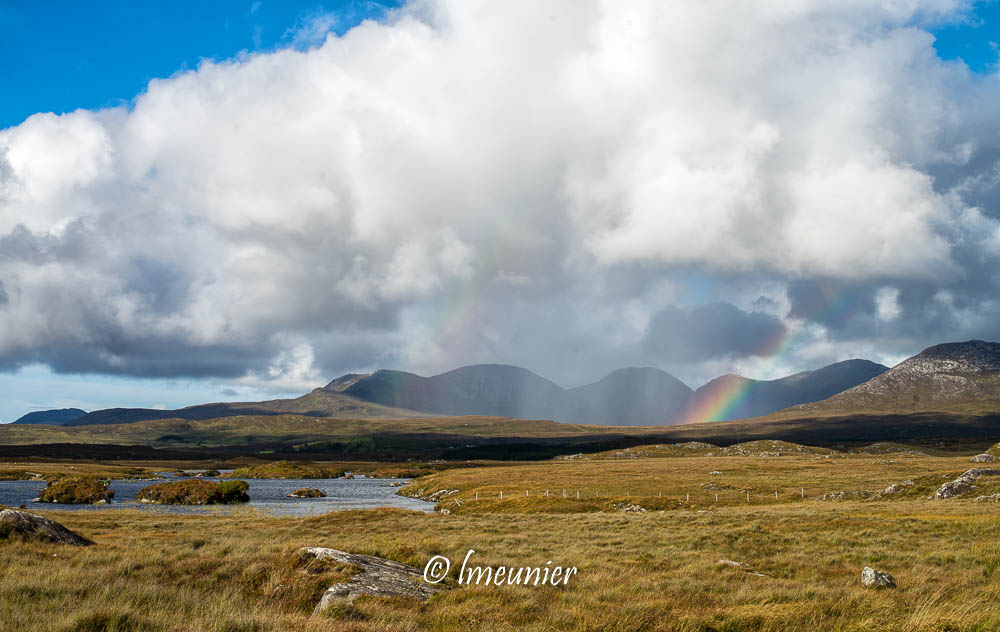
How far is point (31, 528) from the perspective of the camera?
18.4m

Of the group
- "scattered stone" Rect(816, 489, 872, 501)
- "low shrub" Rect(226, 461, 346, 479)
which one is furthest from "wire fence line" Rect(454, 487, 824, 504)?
"low shrub" Rect(226, 461, 346, 479)

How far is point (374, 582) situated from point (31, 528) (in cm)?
1228

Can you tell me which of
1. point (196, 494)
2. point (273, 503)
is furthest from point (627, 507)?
point (196, 494)

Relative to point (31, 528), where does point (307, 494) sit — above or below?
below

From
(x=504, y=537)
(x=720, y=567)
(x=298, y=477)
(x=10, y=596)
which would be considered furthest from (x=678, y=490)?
(x=298, y=477)

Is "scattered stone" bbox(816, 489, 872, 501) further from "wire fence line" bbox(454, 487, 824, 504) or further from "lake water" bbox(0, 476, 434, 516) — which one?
"lake water" bbox(0, 476, 434, 516)

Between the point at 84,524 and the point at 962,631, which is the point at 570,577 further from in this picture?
the point at 84,524

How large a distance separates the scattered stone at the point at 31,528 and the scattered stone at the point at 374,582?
9.09 m

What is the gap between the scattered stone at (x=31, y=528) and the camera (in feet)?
58.3

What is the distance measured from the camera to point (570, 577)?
659 inches

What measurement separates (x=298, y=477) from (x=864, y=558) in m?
133

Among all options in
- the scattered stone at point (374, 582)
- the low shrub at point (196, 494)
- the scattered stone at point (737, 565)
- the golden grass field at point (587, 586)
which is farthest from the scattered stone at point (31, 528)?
the low shrub at point (196, 494)

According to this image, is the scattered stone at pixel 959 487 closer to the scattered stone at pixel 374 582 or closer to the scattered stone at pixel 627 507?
the scattered stone at pixel 627 507

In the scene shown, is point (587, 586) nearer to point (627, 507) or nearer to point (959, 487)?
point (627, 507)
